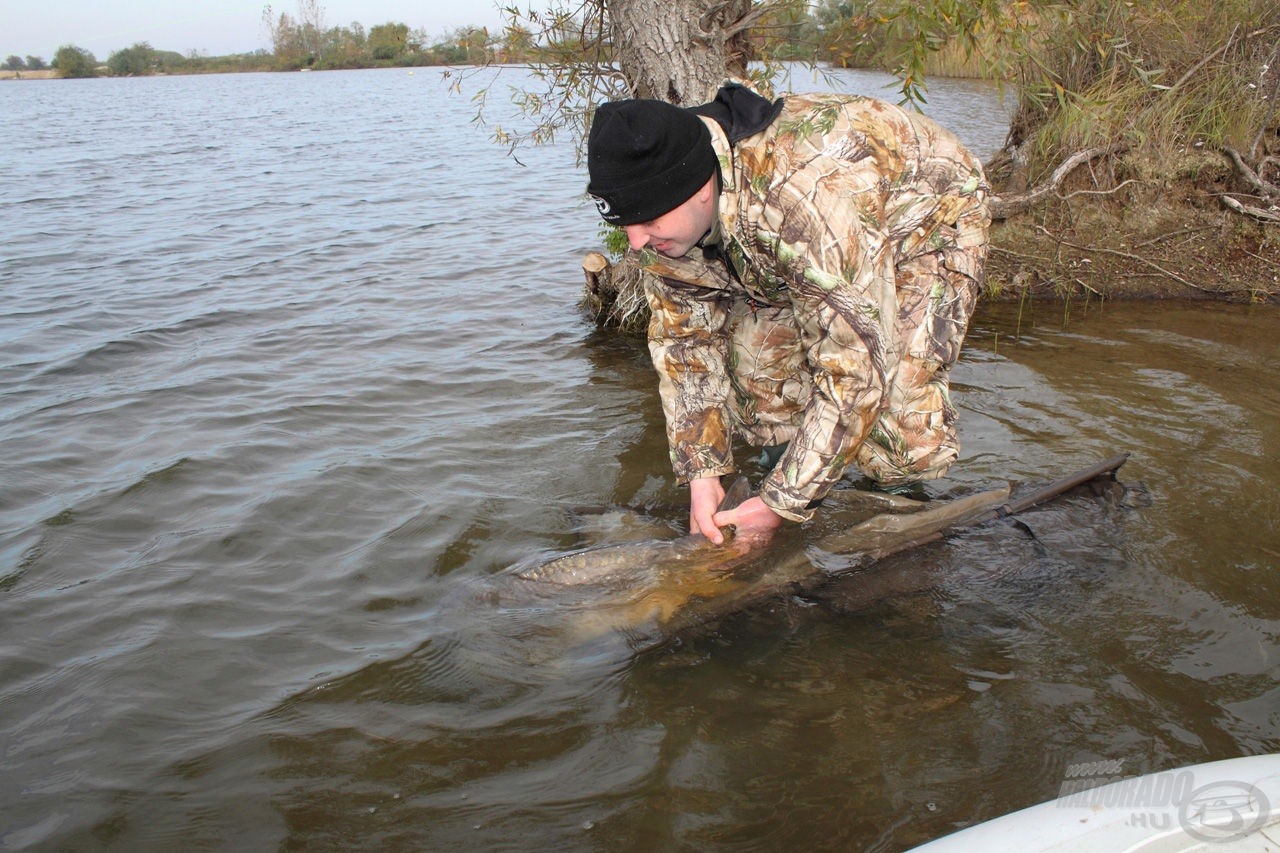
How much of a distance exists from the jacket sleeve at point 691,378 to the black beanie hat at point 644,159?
89 centimetres

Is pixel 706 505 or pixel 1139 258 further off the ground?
pixel 1139 258

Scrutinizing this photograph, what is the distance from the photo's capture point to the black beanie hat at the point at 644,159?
2.45 metres

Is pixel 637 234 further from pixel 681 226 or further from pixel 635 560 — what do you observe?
pixel 635 560

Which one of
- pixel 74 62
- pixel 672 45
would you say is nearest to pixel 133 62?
pixel 74 62

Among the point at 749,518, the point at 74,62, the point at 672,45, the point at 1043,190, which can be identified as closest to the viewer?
the point at 749,518

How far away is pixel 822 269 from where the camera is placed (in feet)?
9.02

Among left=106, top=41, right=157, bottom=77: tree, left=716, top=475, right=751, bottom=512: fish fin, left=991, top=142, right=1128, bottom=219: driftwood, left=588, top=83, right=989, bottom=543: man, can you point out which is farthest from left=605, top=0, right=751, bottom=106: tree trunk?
left=106, top=41, right=157, bottom=77: tree

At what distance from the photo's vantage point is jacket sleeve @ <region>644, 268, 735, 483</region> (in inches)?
138

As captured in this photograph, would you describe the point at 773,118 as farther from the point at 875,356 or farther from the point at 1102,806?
the point at 1102,806

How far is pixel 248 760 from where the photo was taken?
2.92 metres

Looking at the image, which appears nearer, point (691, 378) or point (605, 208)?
point (605, 208)

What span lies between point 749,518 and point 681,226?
1.13 meters

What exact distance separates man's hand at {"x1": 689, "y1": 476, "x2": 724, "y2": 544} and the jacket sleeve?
0.15ft

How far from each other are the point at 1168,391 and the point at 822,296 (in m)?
3.77
